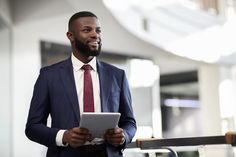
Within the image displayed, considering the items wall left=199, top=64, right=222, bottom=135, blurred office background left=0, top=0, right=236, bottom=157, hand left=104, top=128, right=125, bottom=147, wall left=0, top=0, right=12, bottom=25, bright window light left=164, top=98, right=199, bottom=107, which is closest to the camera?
hand left=104, top=128, right=125, bottom=147

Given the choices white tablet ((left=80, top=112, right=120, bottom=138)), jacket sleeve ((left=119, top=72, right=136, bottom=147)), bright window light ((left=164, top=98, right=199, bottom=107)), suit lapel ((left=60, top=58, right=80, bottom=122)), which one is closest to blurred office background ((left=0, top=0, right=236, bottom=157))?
bright window light ((left=164, top=98, right=199, bottom=107))

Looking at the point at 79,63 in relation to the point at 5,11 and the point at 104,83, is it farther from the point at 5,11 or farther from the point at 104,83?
the point at 5,11

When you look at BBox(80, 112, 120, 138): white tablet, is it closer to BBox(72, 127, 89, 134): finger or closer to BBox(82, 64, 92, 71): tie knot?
BBox(72, 127, 89, 134): finger

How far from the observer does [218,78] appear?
9156 millimetres

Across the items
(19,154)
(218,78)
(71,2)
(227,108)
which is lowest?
(19,154)

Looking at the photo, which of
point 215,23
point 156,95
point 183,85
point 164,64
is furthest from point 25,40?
point 183,85

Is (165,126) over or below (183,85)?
below

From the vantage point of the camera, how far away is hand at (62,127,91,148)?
6.06ft

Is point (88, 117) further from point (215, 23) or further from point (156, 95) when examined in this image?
point (215, 23)

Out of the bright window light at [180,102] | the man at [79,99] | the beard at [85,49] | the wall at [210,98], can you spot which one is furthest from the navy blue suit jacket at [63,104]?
the bright window light at [180,102]

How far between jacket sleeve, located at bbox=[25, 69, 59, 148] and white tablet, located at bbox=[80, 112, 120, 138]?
0.54 feet

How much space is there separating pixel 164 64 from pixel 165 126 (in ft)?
8.57

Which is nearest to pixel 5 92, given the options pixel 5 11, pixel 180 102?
pixel 5 11

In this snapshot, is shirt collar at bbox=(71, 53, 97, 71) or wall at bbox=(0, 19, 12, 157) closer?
shirt collar at bbox=(71, 53, 97, 71)
